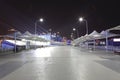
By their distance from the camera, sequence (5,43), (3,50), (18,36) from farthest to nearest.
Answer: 1. (18,36)
2. (5,43)
3. (3,50)

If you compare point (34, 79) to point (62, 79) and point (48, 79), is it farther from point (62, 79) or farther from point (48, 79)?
point (62, 79)

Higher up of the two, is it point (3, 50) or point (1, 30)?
point (1, 30)

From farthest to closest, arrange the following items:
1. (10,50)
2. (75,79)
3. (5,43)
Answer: (5,43) → (10,50) → (75,79)

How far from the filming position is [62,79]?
35.4 feet

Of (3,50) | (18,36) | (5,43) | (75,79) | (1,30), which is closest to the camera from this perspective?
(75,79)

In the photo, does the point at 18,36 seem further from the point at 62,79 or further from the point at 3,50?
the point at 62,79

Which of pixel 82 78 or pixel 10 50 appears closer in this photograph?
pixel 82 78

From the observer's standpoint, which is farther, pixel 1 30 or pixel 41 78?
pixel 1 30

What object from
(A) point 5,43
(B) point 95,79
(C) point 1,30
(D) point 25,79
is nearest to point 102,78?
(B) point 95,79

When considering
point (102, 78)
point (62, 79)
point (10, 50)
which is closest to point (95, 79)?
point (102, 78)

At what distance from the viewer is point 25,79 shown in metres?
10.9

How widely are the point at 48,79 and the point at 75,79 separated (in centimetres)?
128

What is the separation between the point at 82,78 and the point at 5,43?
42064mm

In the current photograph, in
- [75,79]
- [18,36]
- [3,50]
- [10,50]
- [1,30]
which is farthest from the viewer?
[1,30]
